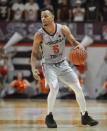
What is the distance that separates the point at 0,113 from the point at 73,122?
253 cm

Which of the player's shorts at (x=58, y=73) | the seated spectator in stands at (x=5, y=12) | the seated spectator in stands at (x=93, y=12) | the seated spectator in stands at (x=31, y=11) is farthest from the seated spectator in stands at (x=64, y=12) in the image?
the player's shorts at (x=58, y=73)

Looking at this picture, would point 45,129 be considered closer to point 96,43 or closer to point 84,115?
point 84,115

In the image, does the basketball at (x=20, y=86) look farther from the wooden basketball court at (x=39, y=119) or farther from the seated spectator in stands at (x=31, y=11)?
the wooden basketball court at (x=39, y=119)

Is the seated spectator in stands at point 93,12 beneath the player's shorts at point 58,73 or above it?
above

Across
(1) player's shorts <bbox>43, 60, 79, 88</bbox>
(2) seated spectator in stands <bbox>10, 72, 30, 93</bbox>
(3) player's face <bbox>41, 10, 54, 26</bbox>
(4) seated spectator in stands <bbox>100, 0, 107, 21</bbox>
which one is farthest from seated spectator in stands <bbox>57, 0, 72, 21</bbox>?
(3) player's face <bbox>41, 10, 54, 26</bbox>

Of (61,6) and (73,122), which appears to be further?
(61,6)

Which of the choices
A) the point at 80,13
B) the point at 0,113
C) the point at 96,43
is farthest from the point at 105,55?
the point at 0,113

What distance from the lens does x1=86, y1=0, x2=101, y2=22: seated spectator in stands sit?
17616 millimetres

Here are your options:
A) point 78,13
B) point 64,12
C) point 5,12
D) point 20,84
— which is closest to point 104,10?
point 78,13

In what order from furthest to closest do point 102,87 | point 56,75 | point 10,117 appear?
1. point 102,87
2. point 10,117
3. point 56,75

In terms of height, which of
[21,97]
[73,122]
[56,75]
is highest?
[56,75]

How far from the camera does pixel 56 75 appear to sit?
9.38 metres

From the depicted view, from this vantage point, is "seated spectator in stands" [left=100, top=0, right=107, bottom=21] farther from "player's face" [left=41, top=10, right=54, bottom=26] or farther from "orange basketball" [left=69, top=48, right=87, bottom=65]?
"player's face" [left=41, top=10, right=54, bottom=26]

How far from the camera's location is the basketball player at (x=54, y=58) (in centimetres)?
917
